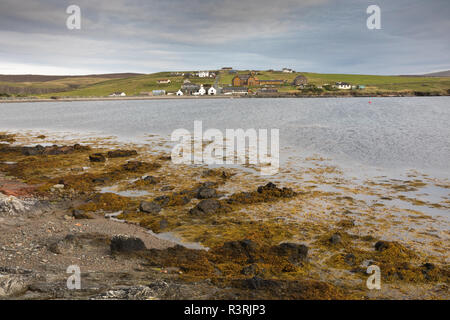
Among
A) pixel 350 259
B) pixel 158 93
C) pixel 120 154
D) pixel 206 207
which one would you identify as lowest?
pixel 350 259

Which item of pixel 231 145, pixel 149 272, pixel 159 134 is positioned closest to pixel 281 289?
pixel 149 272

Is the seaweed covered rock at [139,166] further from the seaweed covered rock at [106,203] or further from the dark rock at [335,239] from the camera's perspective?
the dark rock at [335,239]

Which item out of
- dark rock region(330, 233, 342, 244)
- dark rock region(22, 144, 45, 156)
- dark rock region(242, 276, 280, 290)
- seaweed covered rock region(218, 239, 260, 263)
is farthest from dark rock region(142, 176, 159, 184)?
dark rock region(22, 144, 45, 156)

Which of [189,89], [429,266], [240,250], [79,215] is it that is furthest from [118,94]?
[429,266]

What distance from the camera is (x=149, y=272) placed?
10.1m

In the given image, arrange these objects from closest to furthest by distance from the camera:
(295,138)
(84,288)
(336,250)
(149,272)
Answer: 1. (84,288)
2. (149,272)
3. (336,250)
4. (295,138)

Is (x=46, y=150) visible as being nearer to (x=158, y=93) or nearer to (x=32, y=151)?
(x=32, y=151)

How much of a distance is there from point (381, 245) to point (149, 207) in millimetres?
11344

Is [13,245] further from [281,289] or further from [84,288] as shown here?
[281,289]

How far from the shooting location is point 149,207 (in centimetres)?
1664

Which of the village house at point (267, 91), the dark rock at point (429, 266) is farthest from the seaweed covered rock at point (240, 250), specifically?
the village house at point (267, 91)

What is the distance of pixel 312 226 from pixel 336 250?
234 cm

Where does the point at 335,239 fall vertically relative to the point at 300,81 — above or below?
below

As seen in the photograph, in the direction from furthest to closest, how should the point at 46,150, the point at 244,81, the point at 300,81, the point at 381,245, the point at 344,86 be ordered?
the point at 244,81, the point at 300,81, the point at 344,86, the point at 46,150, the point at 381,245
